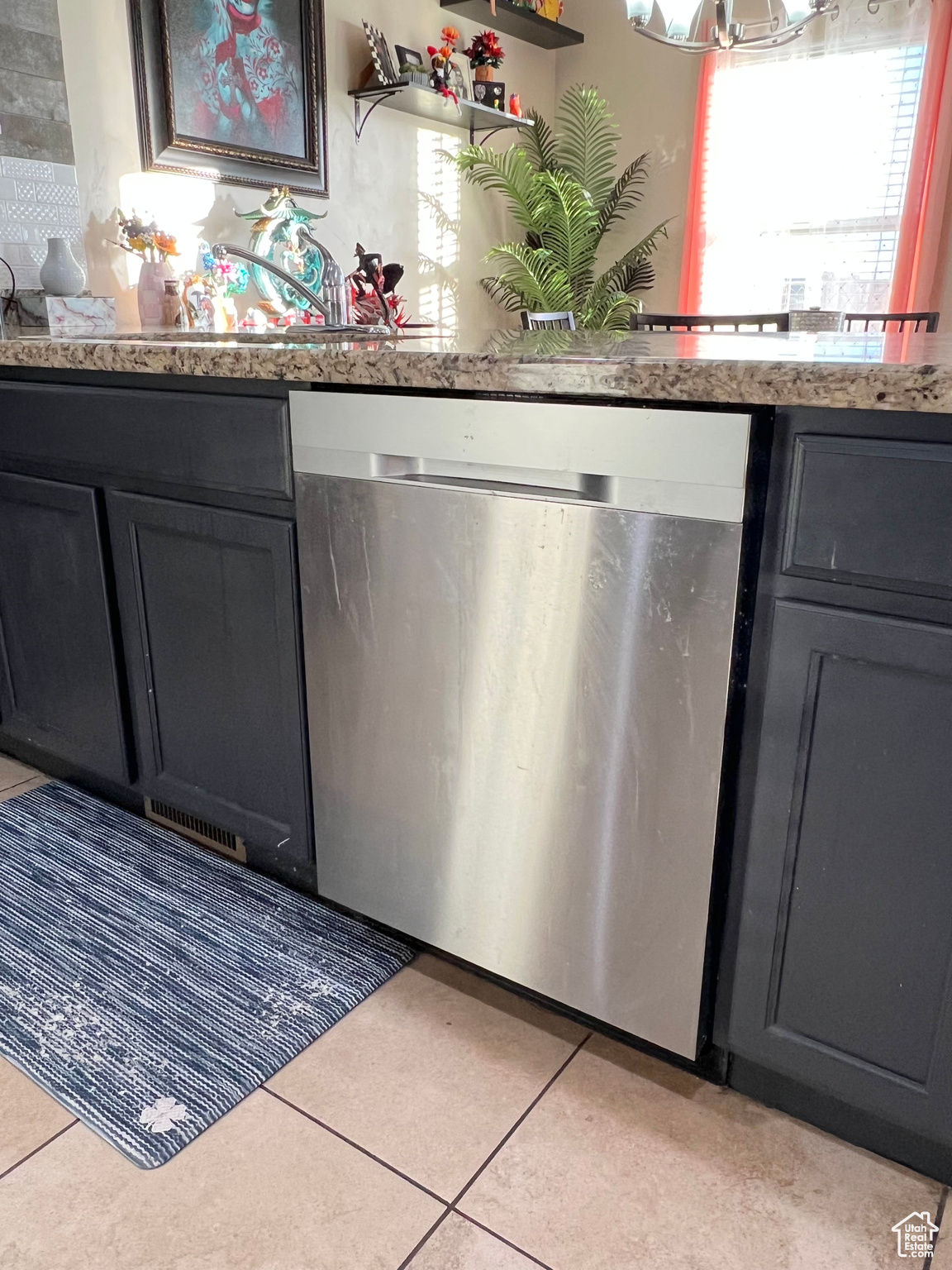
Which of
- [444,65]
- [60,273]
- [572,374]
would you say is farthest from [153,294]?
[572,374]

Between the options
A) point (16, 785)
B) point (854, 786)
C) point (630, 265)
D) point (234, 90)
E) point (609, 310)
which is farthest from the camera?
point (630, 265)

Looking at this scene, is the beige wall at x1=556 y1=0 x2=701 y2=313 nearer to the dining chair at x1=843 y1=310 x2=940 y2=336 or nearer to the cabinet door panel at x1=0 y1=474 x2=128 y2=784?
the dining chair at x1=843 y1=310 x2=940 y2=336

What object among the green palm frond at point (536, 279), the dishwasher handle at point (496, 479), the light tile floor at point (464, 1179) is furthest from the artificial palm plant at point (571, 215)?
the light tile floor at point (464, 1179)

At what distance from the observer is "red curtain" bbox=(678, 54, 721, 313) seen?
3.88 meters

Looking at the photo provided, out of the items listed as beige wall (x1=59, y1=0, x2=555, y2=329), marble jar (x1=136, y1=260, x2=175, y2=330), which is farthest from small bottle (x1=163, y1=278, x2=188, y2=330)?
beige wall (x1=59, y1=0, x2=555, y2=329)

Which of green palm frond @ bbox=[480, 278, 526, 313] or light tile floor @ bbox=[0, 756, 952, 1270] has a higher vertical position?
green palm frond @ bbox=[480, 278, 526, 313]

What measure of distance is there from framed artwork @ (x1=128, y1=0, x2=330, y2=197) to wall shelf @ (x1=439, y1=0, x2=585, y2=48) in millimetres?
773

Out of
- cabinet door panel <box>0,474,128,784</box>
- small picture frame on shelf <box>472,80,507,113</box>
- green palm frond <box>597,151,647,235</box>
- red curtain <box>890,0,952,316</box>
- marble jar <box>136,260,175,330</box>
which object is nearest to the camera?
A: cabinet door panel <box>0,474,128,784</box>

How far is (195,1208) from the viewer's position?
1021mm

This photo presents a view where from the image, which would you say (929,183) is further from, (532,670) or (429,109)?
(532,670)

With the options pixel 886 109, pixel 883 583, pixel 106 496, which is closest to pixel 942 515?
pixel 883 583

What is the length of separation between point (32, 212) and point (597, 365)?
1.92 metres

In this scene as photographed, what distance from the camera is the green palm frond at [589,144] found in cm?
406

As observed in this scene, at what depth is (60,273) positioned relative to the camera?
2.15 metres
